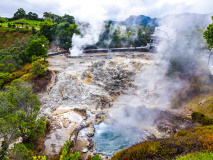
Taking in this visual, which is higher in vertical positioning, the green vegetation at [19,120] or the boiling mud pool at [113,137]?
the green vegetation at [19,120]

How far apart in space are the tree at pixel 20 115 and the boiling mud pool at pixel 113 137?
4152 millimetres

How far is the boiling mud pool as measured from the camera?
10.2 meters

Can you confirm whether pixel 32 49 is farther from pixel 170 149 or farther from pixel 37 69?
pixel 170 149

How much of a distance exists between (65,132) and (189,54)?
15518 mm

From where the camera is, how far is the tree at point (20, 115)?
24.5 ft

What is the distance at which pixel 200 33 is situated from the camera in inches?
829

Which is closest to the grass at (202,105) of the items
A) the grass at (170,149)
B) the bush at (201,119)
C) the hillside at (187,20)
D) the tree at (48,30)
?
the bush at (201,119)

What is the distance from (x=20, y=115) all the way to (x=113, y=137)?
21.4 ft

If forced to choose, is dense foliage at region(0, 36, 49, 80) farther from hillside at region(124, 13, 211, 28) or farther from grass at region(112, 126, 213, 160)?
hillside at region(124, 13, 211, 28)

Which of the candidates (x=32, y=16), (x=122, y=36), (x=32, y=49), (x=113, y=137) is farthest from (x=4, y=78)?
(x=32, y=16)

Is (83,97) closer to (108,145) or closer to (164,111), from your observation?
(108,145)

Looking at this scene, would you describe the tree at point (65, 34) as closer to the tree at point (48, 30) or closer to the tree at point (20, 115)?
the tree at point (48, 30)

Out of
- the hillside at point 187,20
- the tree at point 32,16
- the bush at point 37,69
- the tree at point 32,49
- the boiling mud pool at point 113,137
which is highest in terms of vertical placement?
the tree at point 32,16

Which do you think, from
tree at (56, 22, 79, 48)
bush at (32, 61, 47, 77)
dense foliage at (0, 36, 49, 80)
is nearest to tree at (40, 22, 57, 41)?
tree at (56, 22, 79, 48)
